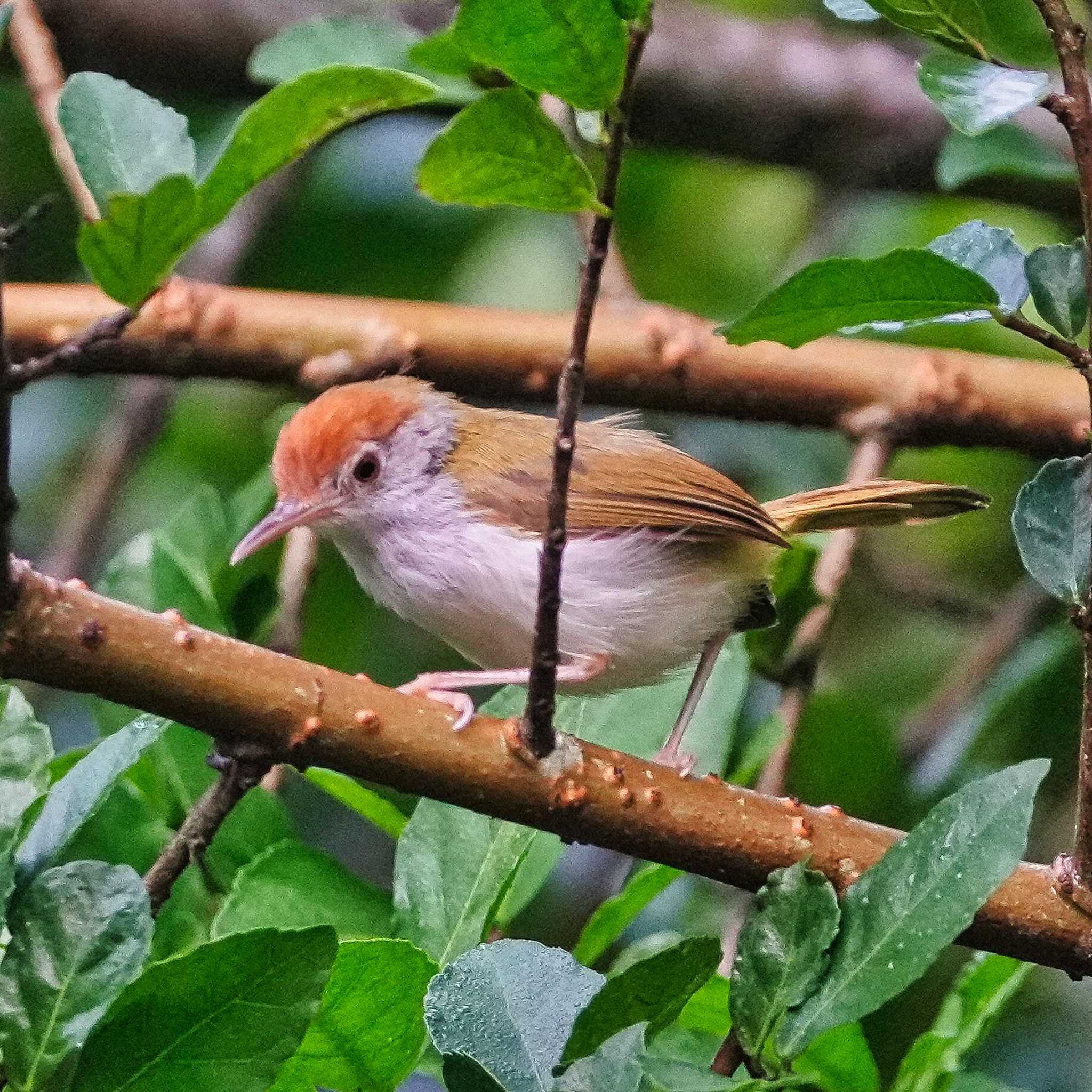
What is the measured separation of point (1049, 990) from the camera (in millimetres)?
3619

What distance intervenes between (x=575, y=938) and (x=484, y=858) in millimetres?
1675

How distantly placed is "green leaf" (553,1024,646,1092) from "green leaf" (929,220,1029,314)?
0.83 m

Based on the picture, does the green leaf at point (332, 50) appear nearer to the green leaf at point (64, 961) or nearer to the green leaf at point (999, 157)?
the green leaf at point (999, 157)

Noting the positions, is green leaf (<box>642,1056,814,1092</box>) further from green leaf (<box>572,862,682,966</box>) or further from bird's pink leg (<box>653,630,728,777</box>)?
bird's pink leg (<box>653,630,728,777</box>)

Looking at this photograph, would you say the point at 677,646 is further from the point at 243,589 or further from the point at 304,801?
the point at 304,801

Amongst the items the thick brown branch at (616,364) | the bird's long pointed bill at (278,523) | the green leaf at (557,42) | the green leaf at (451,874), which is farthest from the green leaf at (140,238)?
the thick brown branch at (616,364)

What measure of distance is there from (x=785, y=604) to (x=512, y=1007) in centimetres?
153

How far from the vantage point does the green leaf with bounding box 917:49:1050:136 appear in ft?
4.98

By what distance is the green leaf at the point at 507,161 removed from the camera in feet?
4.13

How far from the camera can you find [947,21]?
5.25ft

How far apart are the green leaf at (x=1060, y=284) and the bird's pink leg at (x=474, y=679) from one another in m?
0.66

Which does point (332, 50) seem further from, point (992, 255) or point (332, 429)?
point (992, 255)

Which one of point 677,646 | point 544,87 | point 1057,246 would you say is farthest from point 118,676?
point 677,646

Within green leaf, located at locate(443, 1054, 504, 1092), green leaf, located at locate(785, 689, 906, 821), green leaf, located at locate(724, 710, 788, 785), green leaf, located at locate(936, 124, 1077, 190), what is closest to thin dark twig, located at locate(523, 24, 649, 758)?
green leaf, located at locate(443, 1054, 504, 1092)
